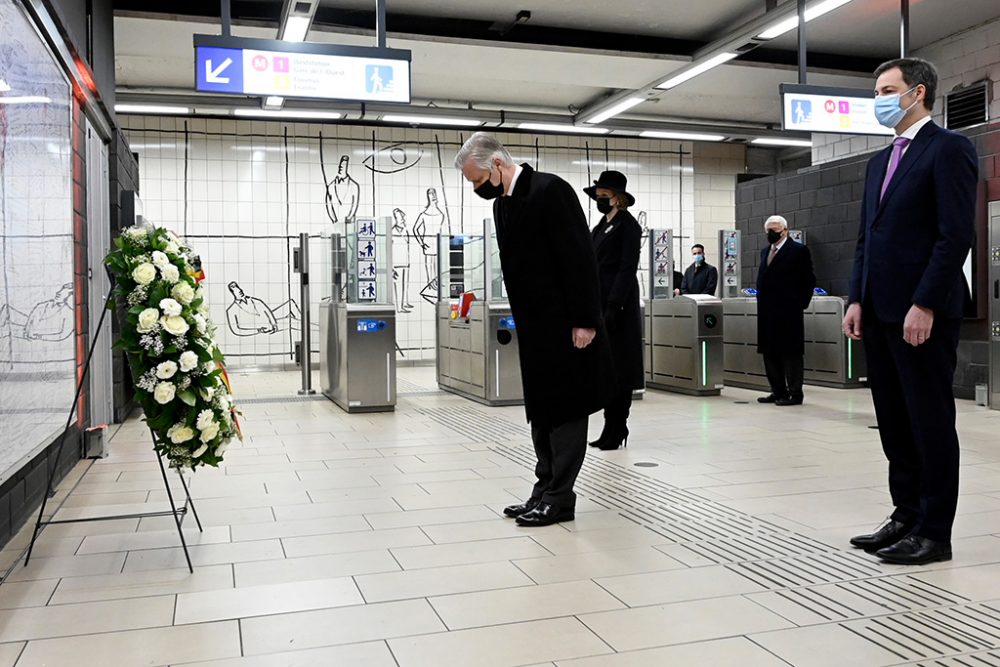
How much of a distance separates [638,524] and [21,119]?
9.69 ft

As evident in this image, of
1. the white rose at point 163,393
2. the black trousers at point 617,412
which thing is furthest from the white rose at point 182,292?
the black trousers at point 617,412

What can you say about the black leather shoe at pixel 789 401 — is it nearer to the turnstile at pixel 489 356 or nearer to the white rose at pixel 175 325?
the turnstile at pixel 489 356

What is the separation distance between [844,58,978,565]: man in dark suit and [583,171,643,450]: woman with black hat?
7.12 feet

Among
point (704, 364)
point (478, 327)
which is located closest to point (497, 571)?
point (478, 327)

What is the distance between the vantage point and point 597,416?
715cm

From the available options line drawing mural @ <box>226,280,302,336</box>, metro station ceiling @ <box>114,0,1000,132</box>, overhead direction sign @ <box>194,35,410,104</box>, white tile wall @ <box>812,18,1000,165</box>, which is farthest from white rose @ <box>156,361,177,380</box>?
line drawing mural @ <box>226,280,302,336</box>

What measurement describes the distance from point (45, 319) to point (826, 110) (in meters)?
6.92

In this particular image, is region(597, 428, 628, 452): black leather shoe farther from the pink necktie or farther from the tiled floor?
the pink necktie

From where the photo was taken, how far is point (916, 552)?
3.04m

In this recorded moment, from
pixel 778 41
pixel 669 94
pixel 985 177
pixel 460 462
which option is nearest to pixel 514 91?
pixel 669 94

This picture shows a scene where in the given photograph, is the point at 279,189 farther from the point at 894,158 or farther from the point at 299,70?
the point at 894,158

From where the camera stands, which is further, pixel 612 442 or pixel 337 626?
pixel 612 442

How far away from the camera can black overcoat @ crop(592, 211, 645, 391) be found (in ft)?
17.5

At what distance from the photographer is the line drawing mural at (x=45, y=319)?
320 cm
